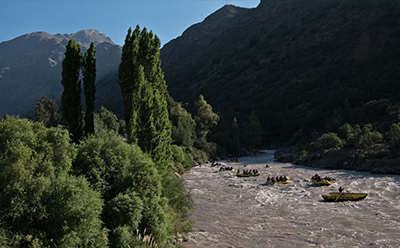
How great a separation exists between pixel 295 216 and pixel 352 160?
31.1 meters

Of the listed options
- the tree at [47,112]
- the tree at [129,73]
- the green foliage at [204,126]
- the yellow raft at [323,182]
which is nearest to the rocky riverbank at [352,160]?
the yellow raft at [323,182]

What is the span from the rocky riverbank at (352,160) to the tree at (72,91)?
41262 mm

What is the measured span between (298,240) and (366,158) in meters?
34.5

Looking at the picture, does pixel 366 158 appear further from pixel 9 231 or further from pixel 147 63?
pixel 9 231

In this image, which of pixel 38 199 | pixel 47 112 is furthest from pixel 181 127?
pixel 38 199

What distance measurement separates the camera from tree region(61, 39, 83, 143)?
25250mm

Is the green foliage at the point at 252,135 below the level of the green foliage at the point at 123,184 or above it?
below

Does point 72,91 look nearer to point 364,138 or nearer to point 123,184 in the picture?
point 123,184

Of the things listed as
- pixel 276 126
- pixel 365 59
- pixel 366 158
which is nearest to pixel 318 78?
pixel 365 59

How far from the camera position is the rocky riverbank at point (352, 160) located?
38.9 metres

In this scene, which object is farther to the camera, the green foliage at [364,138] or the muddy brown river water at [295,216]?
the green foliage at [364,138]

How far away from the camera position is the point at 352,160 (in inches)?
1812

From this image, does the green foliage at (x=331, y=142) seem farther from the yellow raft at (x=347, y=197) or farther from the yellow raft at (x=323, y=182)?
the yellow raft at (x=347, y=197)

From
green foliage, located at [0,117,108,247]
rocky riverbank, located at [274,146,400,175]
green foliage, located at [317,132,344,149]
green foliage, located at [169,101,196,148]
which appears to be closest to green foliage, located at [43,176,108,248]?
green foliage, located at [0,117,108,247]
